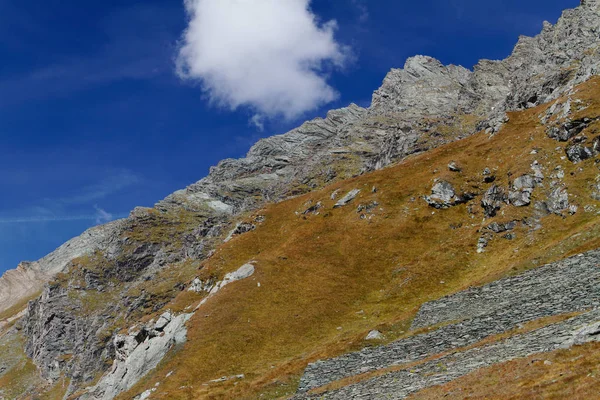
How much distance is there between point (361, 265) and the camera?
8838 cm

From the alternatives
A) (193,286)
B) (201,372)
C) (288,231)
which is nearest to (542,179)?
(288,231)

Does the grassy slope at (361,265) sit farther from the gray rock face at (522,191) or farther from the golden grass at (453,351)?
the golden grass at (453,351)

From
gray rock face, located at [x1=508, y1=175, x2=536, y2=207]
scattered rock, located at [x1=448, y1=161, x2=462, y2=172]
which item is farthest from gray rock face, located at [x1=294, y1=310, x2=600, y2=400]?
scattered rock, located at [x1=448, y1=161, x2=462, y2=172]

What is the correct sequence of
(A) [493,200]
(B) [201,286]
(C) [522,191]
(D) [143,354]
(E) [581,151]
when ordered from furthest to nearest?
(B) [201,286] → (A) [493,200] → (D) [143,354] → (C) [522,191] → (E) [581,151]

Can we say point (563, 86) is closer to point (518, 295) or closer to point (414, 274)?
point (414, 274)

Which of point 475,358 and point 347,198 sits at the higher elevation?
point 347,198

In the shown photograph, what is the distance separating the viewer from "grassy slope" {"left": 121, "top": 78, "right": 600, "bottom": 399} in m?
61.0

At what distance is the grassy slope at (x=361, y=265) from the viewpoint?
6100cm

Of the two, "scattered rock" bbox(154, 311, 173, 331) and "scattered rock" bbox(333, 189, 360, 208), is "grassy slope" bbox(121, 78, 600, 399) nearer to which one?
"scattered rock" bbox(333, 189, 360, 208)

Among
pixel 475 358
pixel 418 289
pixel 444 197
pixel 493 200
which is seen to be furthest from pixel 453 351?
pixel 444 197

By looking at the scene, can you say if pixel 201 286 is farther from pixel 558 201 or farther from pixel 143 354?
pixel 558 201

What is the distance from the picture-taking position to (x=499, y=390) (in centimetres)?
2400

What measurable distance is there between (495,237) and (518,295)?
30838mm

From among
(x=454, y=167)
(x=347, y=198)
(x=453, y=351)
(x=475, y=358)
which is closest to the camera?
(x=475, y=358)
